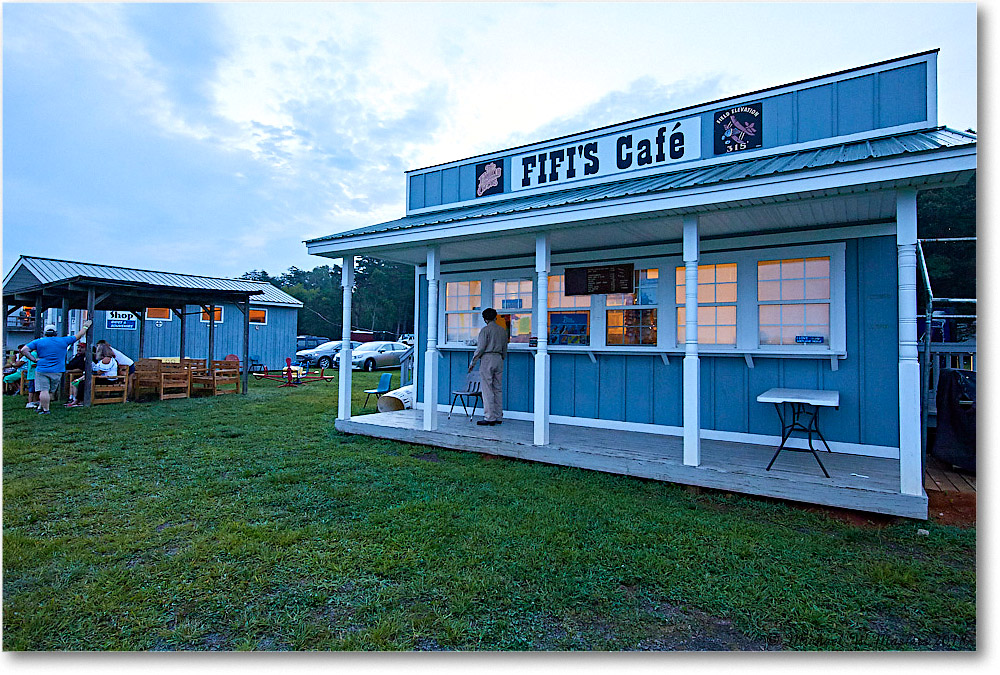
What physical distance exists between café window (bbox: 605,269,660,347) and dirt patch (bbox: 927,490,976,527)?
3042mm

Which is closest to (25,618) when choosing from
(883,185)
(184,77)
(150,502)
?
(150,502)

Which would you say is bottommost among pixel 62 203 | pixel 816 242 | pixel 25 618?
pixel 25 618

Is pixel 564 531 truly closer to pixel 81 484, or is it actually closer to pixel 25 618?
pixel 25 618

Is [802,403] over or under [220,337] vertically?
under

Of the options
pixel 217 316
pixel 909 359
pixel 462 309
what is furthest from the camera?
pixel 217 316

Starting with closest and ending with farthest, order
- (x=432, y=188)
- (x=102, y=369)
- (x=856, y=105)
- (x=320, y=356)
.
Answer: (x=856, y=105) < (x=432, y=188) < (x=102, y=369) < (x=320, y=356)

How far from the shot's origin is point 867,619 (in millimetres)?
2691

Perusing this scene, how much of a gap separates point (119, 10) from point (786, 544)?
6.74m

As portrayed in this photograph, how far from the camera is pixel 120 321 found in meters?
16.3

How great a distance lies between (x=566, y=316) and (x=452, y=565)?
15.0 feet

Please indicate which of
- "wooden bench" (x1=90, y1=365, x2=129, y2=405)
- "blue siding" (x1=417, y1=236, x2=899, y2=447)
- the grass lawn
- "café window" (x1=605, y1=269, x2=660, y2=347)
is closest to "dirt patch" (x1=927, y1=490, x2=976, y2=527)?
the grass lawn

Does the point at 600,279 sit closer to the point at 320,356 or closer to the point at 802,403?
the point at 802,403

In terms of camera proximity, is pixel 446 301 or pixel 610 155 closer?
pixel 610 155

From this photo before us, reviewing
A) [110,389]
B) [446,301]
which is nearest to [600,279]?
[446,301]
